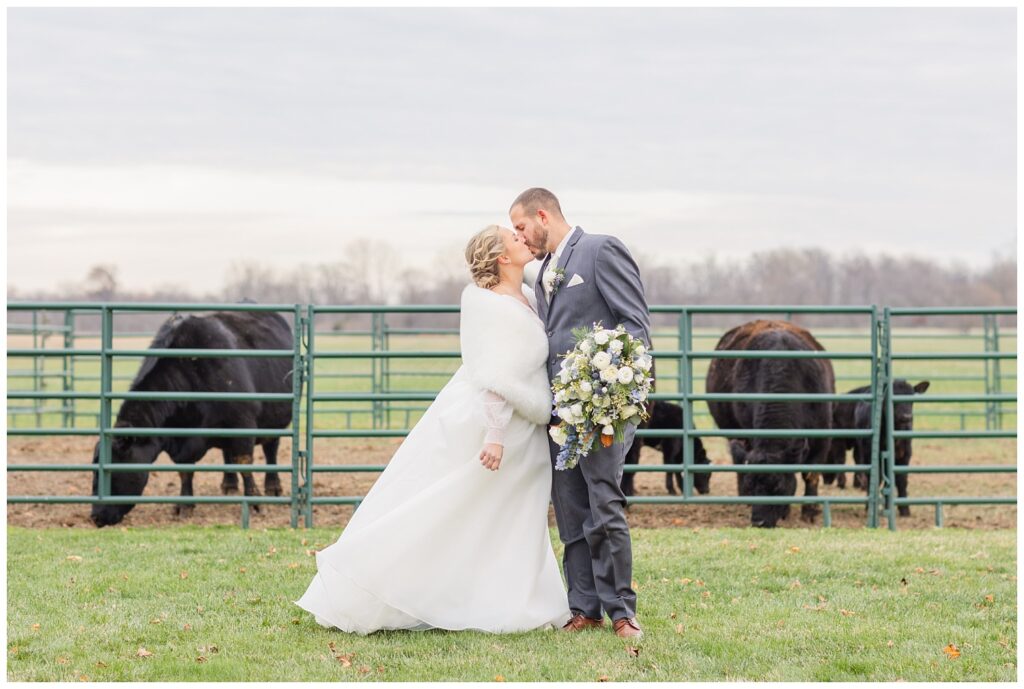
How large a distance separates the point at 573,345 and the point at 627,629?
1314mm

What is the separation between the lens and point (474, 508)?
17.3 ft

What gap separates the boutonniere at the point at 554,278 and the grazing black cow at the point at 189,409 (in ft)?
15.4

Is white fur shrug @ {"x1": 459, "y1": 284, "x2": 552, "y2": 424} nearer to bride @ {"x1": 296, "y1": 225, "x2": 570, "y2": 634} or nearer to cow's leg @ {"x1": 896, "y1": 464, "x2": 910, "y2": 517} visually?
bride @ {"x1": 296, "y1": 225, "x2": 570, "y2": 634}

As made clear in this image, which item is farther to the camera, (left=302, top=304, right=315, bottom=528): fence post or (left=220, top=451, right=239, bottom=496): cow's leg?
(left=220, top=451, right=239, bottom=496): cow's leg

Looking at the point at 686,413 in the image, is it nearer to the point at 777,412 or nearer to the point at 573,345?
the point at 777,412

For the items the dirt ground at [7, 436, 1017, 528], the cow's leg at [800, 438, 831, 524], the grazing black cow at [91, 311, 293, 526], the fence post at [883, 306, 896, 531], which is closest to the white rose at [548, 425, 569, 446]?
the dirt ground at [7, 436, 1017, 528]

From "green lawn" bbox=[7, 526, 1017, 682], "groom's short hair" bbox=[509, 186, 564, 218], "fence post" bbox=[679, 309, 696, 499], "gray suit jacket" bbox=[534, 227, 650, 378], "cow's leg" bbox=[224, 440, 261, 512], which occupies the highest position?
"groom's short hair" bbox=[509, 186, 564, 218]

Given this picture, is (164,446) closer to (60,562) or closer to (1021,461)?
(60,562)

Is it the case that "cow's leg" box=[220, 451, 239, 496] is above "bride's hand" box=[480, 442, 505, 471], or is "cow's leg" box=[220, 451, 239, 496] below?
below

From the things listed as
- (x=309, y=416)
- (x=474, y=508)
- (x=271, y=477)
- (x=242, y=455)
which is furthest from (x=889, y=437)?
(x=271, y=477)

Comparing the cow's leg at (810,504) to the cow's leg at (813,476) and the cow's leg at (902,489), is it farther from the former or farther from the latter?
the cow's leg at (902,489)

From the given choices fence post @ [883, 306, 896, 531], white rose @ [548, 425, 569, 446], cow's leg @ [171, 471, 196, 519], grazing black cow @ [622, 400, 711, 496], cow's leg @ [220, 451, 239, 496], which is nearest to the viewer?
white rose @ [548, 425, 569, 446]

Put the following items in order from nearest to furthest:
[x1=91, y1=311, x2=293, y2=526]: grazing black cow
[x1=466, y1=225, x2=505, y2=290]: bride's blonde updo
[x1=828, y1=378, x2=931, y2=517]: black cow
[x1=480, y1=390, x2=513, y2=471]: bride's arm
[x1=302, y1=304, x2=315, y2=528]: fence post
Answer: [x1=480, y1=390, x2=513, y2=471]: bride's arm, [x1=466, y1=225, x2=505, y2=290]: bride's blonde updo, [x1=302, y1=304, x2=315, y2=528]: fence post, [x1=91, y1=311, x2=293, y2=526]: grazing black cow, [x1=828, y1=378, x2=931, y2=517]: black cow

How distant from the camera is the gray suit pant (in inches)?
201
